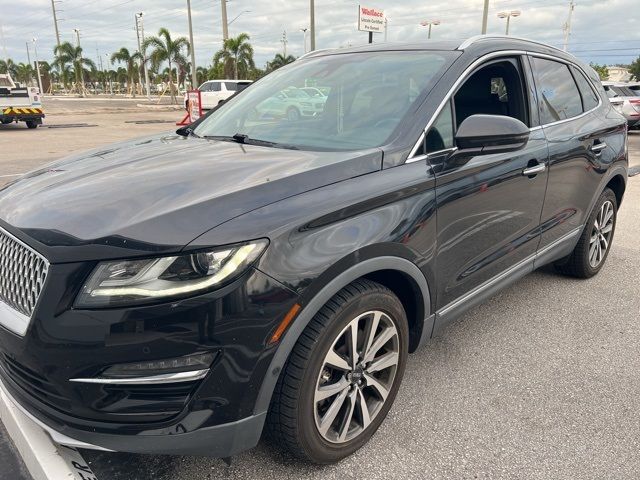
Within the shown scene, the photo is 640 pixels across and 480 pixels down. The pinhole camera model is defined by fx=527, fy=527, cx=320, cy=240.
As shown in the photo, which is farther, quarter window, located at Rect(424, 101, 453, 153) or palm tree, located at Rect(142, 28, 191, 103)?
palm tree, located at Rect(142, 28, 191, 103)

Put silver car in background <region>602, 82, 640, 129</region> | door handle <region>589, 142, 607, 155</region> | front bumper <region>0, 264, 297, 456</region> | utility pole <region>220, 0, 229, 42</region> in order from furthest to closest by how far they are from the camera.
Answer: utility pole <region>220, 0, 229, 42</region>
silver car in background <region>602, 82, 640, 129</region>
door handle <region>589, 142, 607, 155</region>
front bumper <region>0, 264, 297, 456</region>

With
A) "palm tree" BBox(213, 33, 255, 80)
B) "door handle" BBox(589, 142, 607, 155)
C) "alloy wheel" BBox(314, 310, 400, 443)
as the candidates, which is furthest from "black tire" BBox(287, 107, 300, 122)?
"palm tree" BBox(213, 33, 255, 80)

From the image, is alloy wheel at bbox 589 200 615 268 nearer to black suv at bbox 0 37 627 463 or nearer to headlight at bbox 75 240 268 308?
black suv at bbox 0 37 627 463

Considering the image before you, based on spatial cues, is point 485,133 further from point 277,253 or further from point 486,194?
point 277,253

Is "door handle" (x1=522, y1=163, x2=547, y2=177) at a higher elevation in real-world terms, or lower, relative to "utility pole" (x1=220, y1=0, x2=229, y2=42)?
lower

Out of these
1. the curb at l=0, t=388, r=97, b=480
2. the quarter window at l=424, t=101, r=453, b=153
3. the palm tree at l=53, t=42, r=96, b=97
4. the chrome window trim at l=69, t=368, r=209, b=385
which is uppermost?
the palm tree at l=53, t=42, r=96, b=97

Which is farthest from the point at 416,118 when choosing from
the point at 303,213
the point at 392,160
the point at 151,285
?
the point at 151,285

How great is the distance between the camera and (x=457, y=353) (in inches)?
127

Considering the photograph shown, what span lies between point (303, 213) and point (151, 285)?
0.58 meters

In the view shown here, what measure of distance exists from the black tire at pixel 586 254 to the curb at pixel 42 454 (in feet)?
12.2

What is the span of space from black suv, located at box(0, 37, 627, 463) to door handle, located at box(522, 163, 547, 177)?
1 centimetres

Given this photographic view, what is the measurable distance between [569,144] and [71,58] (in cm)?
6341

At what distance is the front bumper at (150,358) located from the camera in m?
1.66

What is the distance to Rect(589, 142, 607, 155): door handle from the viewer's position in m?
3.82
